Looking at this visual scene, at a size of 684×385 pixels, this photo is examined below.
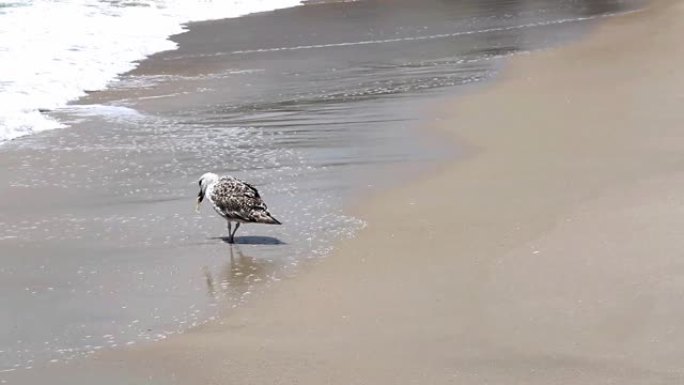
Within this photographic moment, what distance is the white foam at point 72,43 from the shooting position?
1277 centimetres

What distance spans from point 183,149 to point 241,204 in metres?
3.00

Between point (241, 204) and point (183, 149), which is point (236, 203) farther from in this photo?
point (183, 149)

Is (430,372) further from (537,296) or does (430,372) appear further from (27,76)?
(27,76)

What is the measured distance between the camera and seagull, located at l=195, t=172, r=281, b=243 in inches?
289

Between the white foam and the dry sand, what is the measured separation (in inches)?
188

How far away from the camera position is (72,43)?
18.2 m

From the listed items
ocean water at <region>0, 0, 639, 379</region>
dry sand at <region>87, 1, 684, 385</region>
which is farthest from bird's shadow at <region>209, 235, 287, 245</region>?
dry sand at <region>87, 1, 684, 385</region>

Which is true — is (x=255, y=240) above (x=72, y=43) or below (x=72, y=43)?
below

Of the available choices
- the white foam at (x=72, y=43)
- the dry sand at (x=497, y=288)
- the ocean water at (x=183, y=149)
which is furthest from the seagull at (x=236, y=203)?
the white foam at (x=72, y=43)

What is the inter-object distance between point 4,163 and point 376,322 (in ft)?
16.3

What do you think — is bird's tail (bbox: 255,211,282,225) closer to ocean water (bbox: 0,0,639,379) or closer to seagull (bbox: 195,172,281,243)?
seagull (bbox: 195,172,281,243)

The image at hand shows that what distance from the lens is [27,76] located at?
14.3 m

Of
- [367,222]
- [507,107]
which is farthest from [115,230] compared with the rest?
[507,107]

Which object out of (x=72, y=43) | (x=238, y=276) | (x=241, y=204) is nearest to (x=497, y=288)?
(x=238, y=276)
